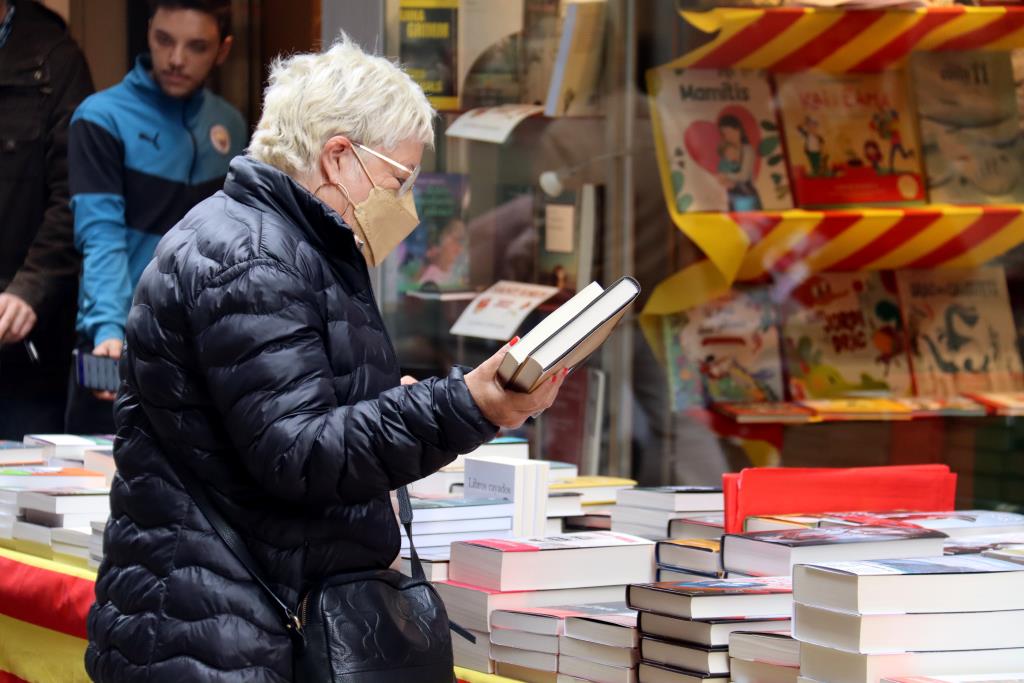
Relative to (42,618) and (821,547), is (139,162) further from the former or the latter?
(821,547)

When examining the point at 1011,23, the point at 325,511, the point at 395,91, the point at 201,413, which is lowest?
the point at 325,511

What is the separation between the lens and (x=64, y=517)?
3113 millimetres

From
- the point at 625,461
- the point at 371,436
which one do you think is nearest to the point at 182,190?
the point at 625,461

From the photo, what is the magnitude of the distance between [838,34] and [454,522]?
2449 mm

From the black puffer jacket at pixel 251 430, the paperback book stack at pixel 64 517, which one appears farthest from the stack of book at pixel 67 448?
the black puffer jacket at pixel 251 430

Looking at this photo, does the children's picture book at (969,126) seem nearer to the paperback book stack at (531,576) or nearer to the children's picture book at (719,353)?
the children's picture book at (719,353)

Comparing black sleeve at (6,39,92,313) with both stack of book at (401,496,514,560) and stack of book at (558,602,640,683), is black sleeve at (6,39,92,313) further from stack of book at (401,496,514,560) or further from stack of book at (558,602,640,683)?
stack of book at (558,602,640,683)

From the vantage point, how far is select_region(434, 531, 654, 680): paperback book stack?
2.32 metres

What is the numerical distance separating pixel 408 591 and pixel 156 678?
1.10 feet

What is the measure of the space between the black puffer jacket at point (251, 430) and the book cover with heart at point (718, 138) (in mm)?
2678

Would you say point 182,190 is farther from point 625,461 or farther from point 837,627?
point 837,627

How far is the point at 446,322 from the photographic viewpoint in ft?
Result: 15.6

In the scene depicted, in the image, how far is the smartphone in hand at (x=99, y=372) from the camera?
192 inches

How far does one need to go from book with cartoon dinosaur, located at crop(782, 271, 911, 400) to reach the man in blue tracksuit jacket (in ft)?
6.69
